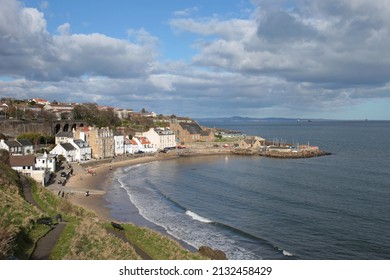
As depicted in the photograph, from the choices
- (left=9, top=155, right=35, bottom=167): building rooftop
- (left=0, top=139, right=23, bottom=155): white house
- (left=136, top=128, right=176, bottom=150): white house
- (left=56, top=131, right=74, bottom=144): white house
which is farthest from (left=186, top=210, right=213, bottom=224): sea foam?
(left=136, top=128, right=176, bottom=150): white house

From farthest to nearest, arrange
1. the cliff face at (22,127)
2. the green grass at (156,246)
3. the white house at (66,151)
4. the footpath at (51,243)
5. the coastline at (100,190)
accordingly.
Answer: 1. the cliff face at (22,127)
2. the white house at (66,151)
3. the coastline at (100,190)
4. the green grass at (156,246)
5. the footpath at (51,243)

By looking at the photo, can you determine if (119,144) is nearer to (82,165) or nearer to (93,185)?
(82,165)

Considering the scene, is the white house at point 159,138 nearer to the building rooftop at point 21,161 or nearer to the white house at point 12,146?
the white house at point 12,146

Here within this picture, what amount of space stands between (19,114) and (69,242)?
81846mm

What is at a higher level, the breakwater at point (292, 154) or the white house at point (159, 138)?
the white house at point (159, 138)

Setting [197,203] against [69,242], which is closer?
[69,242]

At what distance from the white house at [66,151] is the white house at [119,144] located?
13.0 meters

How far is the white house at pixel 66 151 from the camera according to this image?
61.5m

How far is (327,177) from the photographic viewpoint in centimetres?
5112

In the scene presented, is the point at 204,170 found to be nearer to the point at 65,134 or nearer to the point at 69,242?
the point at 65,134

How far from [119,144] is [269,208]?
1934 inches

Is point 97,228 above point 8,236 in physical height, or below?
below

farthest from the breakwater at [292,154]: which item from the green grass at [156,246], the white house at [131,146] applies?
the green grass at [156,246]

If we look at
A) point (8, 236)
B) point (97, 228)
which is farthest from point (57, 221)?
point (8, 236)
